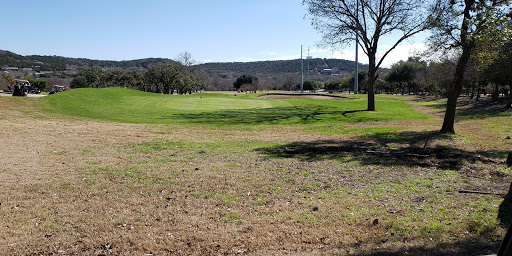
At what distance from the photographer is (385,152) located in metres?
11.3

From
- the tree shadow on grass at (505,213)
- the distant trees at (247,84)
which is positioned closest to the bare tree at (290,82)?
the distant trees at (247,84)

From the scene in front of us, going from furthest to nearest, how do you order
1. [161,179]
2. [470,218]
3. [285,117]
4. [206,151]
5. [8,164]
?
1. [285,117]
2. [206,151]
3. [8,164]
4. [161,179]
5. [470,218]

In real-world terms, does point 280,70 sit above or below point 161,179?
above

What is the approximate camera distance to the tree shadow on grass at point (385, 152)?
32.1 ft

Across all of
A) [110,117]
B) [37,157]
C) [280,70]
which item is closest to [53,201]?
[37,157]

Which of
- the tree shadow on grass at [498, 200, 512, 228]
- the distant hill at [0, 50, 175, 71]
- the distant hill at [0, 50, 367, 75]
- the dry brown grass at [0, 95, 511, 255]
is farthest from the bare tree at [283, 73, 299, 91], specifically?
the tree shadow on grass at [498, 200, 512, 228]

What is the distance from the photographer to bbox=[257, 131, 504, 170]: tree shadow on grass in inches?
385

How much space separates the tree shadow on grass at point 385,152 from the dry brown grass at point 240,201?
0.08m

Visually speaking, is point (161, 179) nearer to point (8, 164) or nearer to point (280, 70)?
point (8, 164)

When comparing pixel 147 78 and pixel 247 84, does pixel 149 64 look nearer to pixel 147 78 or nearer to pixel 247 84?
pixel 247 84

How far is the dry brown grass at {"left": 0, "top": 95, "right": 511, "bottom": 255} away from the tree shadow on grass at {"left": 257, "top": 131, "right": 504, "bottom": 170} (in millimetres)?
83

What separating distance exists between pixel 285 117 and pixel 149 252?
21.4 m

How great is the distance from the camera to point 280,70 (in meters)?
156

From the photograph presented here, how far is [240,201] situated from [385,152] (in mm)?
6740
